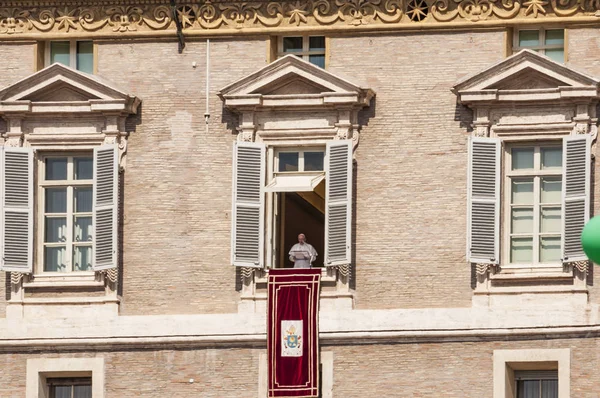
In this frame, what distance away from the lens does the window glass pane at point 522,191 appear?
46531 mm

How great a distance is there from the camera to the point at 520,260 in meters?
46.5

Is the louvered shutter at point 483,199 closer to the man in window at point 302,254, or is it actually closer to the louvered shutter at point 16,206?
the man in window at point 302,254

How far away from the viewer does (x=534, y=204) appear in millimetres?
46438

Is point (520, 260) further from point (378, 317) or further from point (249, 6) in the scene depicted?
point (249, 6)

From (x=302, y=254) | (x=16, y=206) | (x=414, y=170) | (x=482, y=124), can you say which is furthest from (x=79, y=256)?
(x=482, y=124)

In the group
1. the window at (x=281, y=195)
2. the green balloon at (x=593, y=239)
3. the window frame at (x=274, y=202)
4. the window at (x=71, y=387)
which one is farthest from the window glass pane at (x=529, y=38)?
the green balloon at (x=593, y=239)

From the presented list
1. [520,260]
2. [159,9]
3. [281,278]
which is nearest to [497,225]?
[520,260]

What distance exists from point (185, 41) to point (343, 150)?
332 centimetres

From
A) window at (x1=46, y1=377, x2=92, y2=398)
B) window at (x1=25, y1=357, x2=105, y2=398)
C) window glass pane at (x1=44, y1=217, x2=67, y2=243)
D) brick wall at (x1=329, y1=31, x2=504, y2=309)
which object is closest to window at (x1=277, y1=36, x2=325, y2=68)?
brick wall at (x1=329, y1=31, x2=504, y2=309)

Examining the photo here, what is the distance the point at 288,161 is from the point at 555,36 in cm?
473

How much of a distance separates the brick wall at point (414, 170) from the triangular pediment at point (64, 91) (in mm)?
3700

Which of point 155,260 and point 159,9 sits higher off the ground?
point 159,9

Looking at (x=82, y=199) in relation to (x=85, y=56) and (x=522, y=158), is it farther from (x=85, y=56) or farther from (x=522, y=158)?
(x=522, y=158)

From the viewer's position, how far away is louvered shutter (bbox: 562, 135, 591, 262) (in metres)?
45.8
